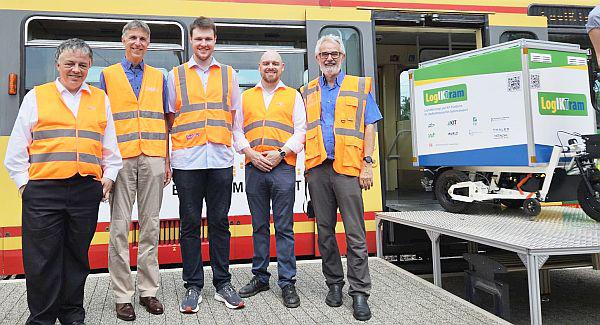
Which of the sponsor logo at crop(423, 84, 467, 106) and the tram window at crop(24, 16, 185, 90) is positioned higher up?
the tram window at crop(24, 16, 185, 90)

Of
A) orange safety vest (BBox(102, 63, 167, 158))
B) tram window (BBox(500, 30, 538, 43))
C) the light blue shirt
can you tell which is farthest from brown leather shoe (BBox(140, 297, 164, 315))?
tram window (BBox(500, 30, 538, 43))

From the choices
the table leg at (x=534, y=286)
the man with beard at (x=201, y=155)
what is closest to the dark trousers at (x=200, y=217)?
the man with beard at (x=201, y=155)

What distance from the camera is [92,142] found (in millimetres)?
2422

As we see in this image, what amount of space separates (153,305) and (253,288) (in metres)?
0.66

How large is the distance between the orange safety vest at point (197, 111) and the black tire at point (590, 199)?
275 centimetres

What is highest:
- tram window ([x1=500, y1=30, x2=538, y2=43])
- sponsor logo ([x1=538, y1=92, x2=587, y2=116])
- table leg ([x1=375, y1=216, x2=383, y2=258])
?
tram window ([x1=500, y1=30, x2=538, y2=43])

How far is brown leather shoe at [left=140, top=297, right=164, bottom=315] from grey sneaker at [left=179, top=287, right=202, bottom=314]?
0.42 feet

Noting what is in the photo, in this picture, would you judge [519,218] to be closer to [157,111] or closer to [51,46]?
[157,111]

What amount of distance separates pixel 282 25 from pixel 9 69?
2274 millimetres

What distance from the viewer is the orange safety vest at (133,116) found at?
273 centimetres

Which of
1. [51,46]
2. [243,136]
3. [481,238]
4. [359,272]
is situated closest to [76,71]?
[243,136]

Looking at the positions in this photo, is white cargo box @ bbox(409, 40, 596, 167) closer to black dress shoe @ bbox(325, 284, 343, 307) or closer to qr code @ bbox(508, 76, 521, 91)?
qr code @ bbox(508, 76, 521, 91)

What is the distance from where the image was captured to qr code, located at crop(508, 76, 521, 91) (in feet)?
12.0

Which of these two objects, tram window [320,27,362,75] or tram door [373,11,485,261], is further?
tram door [373,11,485,261]
